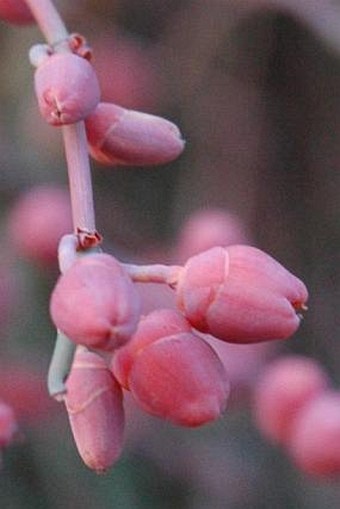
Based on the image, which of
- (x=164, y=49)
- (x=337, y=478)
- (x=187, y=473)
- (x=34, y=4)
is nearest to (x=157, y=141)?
(x=34, y=4)

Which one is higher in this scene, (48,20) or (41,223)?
(48,20)

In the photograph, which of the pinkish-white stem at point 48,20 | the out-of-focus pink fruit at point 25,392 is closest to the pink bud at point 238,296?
the pinkish-white stem at point 48,20

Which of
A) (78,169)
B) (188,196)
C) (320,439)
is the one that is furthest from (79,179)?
(188,196)

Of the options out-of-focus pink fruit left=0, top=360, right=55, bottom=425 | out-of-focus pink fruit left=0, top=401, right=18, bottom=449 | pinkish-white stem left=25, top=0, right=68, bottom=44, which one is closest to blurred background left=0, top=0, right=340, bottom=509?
out-of-focus pink fruit left=0, top=360, right=55, bottom=425

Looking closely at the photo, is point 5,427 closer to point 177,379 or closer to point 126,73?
point 177,379

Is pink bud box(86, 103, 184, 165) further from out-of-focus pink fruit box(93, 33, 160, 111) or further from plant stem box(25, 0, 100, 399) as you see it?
out-of-focus pink fruit box(93, 33, 160, 111)

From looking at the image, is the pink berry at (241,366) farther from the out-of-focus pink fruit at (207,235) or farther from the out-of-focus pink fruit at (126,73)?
the out-of-focus pink fruit at (126,73)
